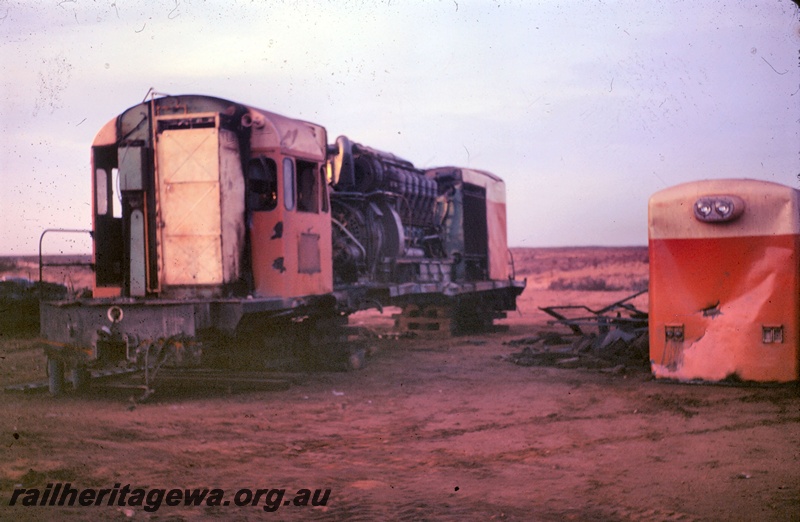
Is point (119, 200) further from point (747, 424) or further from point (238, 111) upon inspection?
point (747, 424)

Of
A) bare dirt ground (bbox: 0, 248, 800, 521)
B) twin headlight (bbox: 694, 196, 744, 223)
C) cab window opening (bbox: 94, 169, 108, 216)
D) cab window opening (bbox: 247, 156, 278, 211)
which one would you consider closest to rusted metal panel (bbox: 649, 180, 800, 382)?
twin headlight (bbox: 694, 196, 744, 223)

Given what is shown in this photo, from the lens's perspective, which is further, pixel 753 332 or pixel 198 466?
pixel 753 332

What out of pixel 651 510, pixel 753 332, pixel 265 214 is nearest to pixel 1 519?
pixel 651 510

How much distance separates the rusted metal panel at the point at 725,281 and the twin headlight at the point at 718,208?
0.01m

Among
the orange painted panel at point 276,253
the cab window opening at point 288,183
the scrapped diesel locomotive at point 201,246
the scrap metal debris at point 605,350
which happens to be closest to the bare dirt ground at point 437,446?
the scrap metal debris at point 605,350

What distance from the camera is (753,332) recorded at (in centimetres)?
890

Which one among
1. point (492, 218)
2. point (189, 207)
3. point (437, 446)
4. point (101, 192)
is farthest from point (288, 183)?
point (492, 218)

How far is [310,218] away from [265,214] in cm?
86

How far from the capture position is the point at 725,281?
908 cm

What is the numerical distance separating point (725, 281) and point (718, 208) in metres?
0.87

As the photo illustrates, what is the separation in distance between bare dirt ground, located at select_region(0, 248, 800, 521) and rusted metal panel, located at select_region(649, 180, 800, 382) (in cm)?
41

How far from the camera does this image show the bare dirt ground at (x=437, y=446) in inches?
192

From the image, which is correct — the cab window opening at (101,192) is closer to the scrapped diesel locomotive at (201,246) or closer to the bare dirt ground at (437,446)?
the scrapped diesel locomotive at (201,246)

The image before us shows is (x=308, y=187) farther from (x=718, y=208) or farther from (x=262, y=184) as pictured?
(x=718, y=208)
